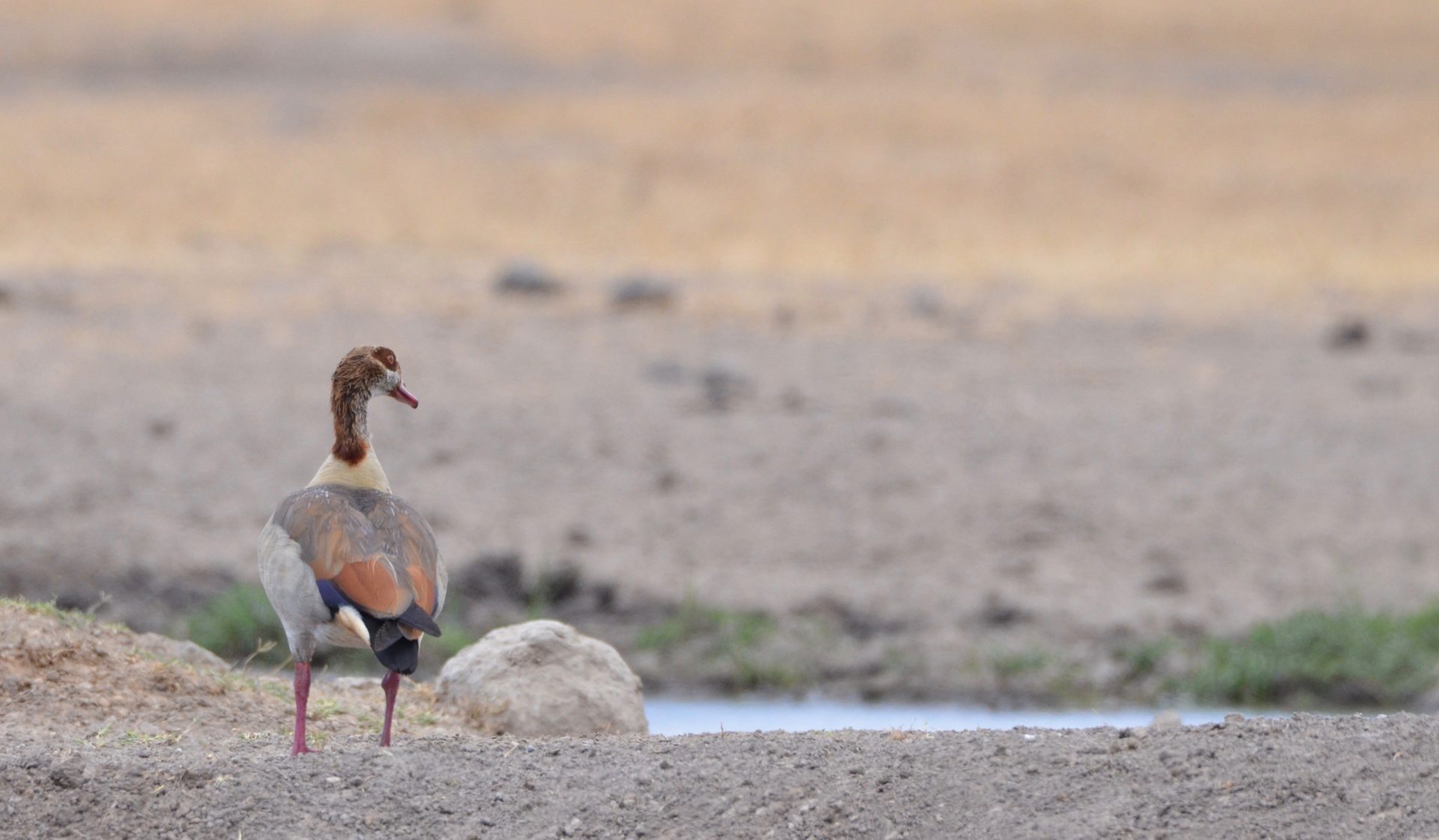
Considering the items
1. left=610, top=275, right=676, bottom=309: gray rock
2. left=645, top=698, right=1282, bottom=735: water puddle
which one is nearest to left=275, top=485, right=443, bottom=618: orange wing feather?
left=645, top=698, right=1282, bottom=735: water puddle

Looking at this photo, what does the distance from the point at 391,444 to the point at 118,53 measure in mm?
22175

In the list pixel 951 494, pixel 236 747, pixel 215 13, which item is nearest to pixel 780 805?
pixel 236 747

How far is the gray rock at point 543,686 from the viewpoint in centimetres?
598

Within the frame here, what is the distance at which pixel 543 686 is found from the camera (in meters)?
6.01

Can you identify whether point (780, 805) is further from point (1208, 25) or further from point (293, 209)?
point (1208, 25)

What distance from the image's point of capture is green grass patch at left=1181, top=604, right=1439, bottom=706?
29.6ft

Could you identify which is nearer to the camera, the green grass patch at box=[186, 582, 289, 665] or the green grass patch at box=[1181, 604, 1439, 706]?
the green grass patch at box=[186, 582, 289, 665]

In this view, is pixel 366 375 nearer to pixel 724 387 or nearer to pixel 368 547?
pixel 368 547

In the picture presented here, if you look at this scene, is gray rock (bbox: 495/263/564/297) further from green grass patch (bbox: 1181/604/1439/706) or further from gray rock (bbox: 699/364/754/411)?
green grass patch (bbox: 1181/604/1439/706)

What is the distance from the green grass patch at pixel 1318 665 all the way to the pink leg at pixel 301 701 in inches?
195

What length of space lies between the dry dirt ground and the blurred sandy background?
15.1ft

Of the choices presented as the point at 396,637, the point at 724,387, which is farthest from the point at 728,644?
the point at 396,637

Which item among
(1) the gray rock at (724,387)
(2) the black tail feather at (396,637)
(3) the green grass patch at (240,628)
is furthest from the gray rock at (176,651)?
(1) the gray rock at (724,387)

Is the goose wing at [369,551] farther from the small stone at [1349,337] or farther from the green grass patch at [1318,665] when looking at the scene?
the small stone at [1349,337]
